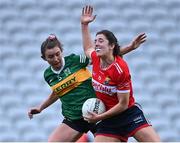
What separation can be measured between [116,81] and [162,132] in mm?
3877

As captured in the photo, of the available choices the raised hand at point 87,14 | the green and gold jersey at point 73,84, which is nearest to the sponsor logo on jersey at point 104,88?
the green and gold jersey at point 73,84

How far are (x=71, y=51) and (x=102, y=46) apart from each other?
14.4 feet

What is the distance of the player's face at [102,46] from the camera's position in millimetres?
5191

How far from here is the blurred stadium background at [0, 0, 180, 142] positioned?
352 inches

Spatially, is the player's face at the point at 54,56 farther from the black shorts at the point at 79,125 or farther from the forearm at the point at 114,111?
the forearm at the point at 114,111

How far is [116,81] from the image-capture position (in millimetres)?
5176

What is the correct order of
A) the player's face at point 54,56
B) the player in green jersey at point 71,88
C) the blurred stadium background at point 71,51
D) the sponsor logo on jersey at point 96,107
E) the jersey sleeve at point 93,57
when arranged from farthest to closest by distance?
the blurred stadium background at point 71,51, the player in green jersey at point 71,88, the player's face at point 54,56, the jersey sleeve at point 93,57, the sponsor logo on jersey at point 96,107

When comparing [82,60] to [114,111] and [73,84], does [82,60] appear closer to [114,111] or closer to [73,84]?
[73,84]

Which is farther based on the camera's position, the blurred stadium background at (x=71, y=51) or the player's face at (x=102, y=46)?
the blurred stadium background at (x=71, y=51)

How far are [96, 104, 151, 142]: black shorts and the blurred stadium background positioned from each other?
3.45m

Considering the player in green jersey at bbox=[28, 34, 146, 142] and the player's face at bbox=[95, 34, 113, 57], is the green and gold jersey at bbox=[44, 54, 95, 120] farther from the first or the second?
the player's face at bbox=[95, 34, 113, 57]

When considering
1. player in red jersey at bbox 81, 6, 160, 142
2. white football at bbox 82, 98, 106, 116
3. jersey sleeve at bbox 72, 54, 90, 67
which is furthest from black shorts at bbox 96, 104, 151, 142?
jersey sleeve at bbox 72, 54, 90, 67

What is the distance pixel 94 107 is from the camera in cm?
529

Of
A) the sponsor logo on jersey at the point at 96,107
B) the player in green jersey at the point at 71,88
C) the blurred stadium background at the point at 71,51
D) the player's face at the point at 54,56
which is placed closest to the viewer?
the sponsor logo on jersey at the point at 96,107
